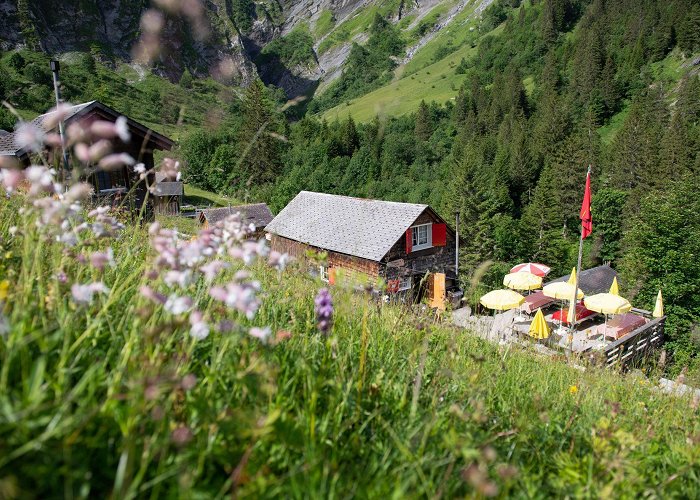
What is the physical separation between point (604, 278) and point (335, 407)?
31178mm

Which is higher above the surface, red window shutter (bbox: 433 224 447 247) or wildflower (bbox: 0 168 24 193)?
wildflower (bbox: 0 168 24 193)

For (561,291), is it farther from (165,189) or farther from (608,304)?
(165,189)

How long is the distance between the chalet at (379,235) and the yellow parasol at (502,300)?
2834mm

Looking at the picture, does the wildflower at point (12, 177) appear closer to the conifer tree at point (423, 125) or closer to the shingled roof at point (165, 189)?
the shingled roof at point (165, 189)

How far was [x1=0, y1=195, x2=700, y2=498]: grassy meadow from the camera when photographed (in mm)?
1272

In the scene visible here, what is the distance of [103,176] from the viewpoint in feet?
53.8

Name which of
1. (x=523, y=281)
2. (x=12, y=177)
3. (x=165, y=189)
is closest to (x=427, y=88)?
(x=165, y=189)

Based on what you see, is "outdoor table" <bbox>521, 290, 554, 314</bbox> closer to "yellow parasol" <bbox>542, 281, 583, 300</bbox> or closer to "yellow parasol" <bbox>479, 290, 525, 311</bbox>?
"yellow parasol" <bbox>542, 281, 583, 300</bbox>

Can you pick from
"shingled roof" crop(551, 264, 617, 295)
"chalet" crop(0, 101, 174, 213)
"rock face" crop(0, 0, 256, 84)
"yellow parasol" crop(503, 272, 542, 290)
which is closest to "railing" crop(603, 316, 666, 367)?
"yellow parasol" crop(503, 272, 542, 290)

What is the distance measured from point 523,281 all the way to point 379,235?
6.83 meters

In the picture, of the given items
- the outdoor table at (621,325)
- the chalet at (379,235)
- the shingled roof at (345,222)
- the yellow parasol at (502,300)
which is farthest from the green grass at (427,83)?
the yellow parasol at (502,300)

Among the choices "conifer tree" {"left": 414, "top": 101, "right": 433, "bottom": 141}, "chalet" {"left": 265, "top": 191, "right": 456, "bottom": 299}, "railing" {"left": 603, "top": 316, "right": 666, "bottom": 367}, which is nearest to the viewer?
"railing" {"left": 603, "top": 316, "right": 666, "bottom": 367}

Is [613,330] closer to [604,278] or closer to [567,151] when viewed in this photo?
[604,278]

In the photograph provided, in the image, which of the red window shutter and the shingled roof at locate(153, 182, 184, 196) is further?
the red window shutter
